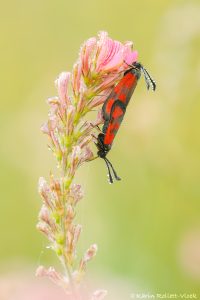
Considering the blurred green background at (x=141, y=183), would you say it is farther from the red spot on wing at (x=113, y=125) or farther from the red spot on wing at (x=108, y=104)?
the red spot on wing at (x=108, y=104)

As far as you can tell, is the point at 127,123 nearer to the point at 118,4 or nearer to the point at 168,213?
the point at 168,213

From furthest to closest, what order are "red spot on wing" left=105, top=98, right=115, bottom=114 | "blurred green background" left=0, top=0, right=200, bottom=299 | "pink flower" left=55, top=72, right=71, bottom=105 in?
"blurred green background" left=0, top=0, right=200, bottom=299
"red spot on wing" left=105, top=98, right=115, bottom=114
"pink flower" left=55, top=72, right=71, bottom=105

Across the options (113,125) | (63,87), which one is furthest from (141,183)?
(63,87)

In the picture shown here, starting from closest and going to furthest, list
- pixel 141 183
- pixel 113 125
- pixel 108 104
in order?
pixel 108 104, pixel 113 125, pixel 141 183

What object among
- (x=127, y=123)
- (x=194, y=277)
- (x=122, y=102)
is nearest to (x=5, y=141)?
(x=127, y=123)

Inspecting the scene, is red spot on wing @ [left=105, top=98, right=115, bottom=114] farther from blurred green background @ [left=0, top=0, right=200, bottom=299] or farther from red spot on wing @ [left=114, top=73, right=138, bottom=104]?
blurred green background @ [left=0, top=0, right=200, bottom=299]

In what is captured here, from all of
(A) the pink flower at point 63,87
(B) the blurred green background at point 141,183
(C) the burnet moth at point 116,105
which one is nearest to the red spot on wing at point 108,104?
(C) the burnet moth at point 116,105

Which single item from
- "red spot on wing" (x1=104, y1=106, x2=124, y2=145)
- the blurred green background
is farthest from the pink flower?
the blurred green background

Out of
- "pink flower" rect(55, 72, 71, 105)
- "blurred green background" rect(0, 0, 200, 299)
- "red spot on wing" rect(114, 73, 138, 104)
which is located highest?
"blurred green background" rect(0, 0, 200, 299)

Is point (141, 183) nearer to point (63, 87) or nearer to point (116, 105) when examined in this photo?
point (116, 105)
